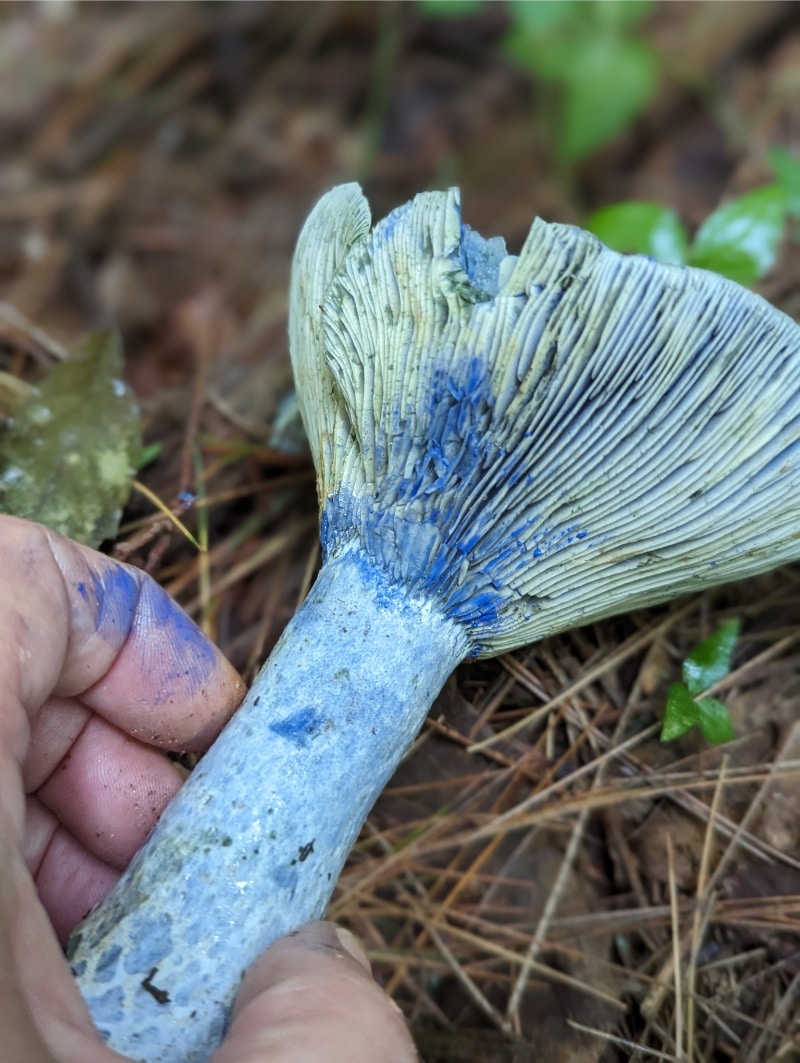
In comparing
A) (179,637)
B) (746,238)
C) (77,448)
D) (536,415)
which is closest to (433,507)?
(536,415)

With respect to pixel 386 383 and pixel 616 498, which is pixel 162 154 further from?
pixel 616 498

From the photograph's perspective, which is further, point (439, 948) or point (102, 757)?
point (439, 948)

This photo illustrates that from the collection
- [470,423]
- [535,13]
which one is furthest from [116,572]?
[535,13]

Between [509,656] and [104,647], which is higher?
[104,647]

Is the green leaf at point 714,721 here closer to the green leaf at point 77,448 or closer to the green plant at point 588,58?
the green leaf at point 77,448

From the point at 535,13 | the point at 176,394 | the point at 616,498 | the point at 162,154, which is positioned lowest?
the point at 616,498

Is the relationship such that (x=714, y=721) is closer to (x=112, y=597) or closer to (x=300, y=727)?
(x=300, y=727)
